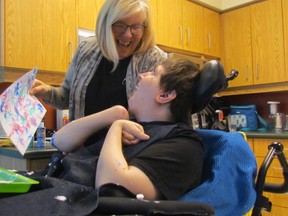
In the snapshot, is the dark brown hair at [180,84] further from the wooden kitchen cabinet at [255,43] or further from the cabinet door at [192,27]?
the wooden kitchen cabinet at [255,43]

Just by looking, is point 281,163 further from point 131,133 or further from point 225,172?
point 131,133

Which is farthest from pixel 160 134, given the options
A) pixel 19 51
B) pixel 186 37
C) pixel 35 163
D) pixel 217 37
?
pixel 217 37

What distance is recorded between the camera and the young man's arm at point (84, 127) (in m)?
1.00

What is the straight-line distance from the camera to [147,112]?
1.04 meters

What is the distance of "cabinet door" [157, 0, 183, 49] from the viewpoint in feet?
9.77

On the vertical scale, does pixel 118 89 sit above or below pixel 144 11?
below

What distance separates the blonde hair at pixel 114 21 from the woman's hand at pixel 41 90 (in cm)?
27

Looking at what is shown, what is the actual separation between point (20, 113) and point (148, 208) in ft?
1.47

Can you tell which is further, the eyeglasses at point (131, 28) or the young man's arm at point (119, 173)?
the eyeglasses at point (131, 28)

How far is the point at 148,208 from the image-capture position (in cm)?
58

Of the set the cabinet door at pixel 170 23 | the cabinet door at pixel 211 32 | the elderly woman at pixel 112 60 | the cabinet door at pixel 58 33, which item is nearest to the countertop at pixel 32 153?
the elderly woman at pixel 112 60

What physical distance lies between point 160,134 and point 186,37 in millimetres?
2508

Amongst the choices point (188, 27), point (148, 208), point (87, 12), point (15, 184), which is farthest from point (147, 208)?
point (188, 27)

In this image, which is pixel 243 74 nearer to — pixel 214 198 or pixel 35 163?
pixel 35 163
